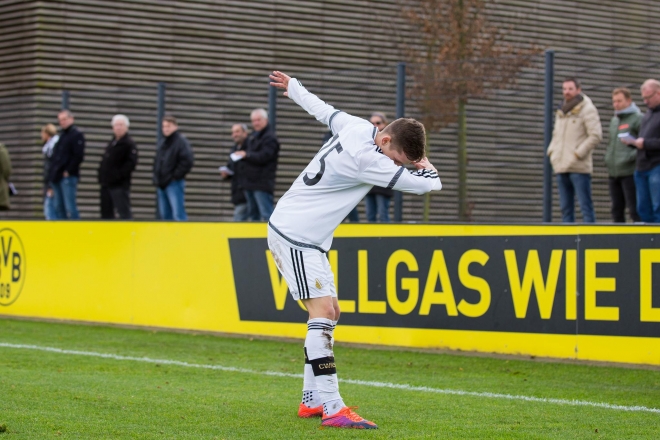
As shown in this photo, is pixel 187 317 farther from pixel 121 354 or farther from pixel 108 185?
pixel 108 185

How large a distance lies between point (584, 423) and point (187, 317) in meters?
6.86

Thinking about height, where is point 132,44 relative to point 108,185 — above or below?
above

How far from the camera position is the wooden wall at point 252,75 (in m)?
13.9

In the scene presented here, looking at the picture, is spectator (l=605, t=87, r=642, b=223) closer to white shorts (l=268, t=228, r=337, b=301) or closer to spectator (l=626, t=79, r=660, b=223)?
spectator (l=626, t=79, r=660, b=223)

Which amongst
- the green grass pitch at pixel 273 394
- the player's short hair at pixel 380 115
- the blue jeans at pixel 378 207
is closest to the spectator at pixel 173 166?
the blue jeans at pixel 378 207

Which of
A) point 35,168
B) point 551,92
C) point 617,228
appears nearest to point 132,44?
point 35,168

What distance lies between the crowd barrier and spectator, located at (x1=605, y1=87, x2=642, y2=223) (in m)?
2.28

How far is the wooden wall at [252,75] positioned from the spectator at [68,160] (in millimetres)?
1122

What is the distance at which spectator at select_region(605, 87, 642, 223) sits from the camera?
12.0m

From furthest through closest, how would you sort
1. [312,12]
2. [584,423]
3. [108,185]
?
[312,12], [108,185], [584,423]

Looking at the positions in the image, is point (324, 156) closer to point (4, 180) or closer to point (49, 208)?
point (4, 180)

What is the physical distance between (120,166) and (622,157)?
24.0ft

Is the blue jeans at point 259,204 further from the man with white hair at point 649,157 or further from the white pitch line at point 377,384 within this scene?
the man with white hair at point 649,157

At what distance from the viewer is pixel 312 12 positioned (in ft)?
70.7
